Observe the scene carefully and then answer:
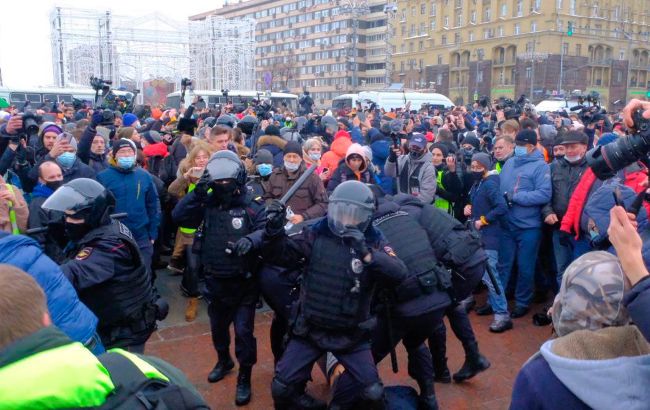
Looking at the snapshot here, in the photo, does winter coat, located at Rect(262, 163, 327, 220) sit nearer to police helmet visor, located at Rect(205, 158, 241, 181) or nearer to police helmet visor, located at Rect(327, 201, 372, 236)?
police helmet visor, located at Rect(205, 158, 241, 181)

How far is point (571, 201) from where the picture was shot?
5.31 metres

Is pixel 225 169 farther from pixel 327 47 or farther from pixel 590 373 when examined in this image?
pixel 327 47

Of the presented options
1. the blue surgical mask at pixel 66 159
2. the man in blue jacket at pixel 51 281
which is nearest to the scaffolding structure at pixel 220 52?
the blue surgical mask at pixel 66 159

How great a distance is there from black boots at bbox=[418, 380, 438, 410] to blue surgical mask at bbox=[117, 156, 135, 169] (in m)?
3.40

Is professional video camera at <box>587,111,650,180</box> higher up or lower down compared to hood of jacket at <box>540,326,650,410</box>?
higher up

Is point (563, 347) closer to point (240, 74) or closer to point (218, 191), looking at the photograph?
point (218, 191)

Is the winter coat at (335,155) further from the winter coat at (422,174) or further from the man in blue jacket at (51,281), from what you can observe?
the man in blue jacket at (51,281)

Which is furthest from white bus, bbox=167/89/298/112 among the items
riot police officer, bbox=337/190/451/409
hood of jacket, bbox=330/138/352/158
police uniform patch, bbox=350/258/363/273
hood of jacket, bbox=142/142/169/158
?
police uniform patch, bbox=350/258/363/273

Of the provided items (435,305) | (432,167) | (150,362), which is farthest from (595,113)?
(150,362)

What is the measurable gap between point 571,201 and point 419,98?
2588 centimetres

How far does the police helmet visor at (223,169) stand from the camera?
4.17 m

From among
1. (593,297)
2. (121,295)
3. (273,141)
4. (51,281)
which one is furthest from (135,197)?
(593,297)

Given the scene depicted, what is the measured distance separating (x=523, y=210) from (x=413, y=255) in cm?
258

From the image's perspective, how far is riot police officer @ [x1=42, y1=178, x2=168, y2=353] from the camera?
3.18 meters
